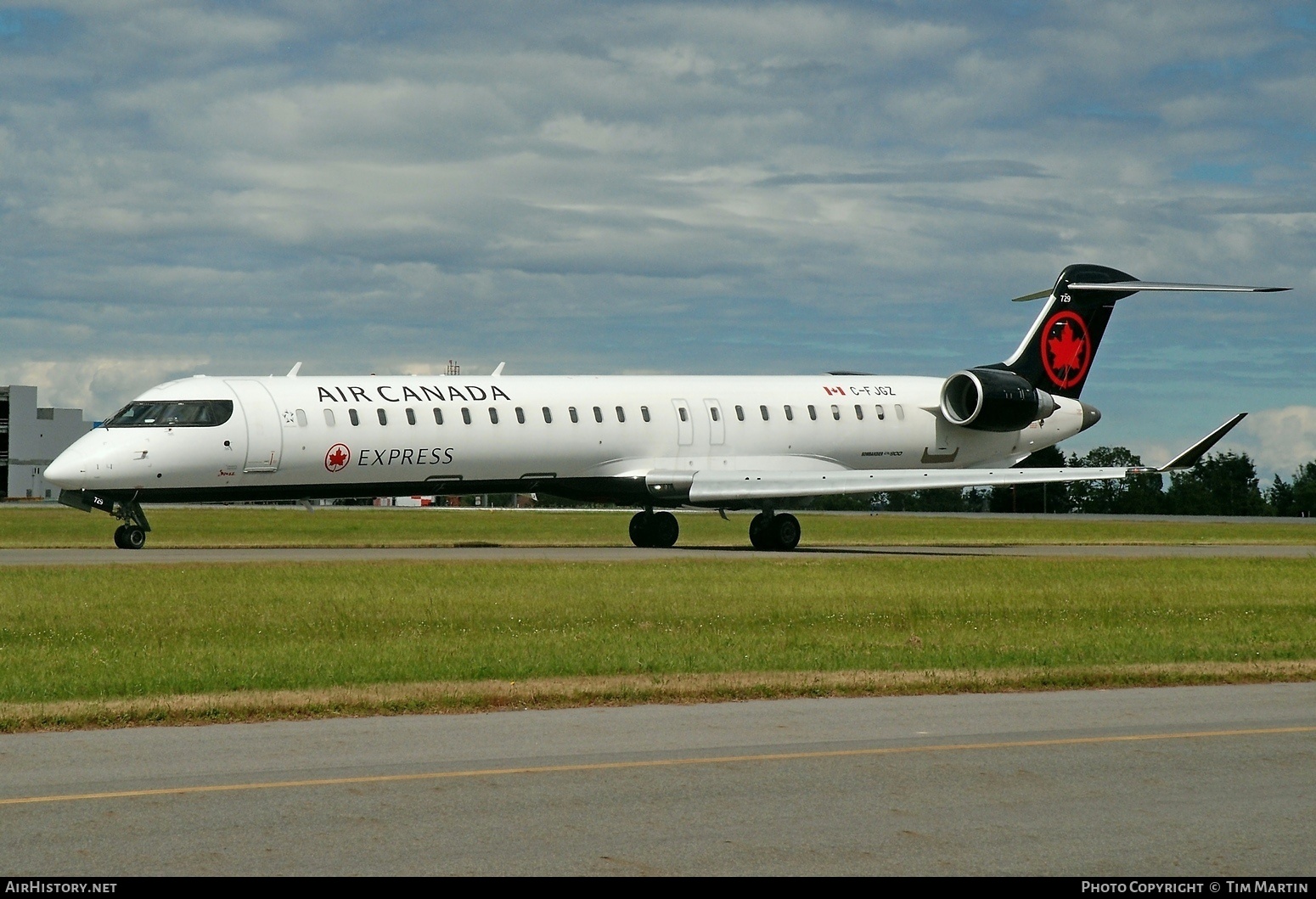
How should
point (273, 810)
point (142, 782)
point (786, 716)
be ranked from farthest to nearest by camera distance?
point (786, 716), point (142, 782), point (273, 810)

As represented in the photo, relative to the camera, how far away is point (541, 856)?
7148 millimetres

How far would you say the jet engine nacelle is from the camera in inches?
1515

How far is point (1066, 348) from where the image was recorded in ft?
136

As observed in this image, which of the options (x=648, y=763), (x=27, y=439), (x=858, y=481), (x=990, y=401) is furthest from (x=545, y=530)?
(x=27, y=439)

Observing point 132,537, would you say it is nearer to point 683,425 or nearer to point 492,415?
point 492,415

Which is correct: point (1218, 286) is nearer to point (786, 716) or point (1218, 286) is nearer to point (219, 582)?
point (219, 582)

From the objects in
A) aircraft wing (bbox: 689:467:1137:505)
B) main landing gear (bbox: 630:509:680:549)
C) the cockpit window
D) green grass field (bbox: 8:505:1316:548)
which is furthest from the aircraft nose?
main landing gear (bbox: 630:509:680:549)

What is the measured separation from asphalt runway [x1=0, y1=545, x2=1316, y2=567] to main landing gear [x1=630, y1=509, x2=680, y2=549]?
32cm

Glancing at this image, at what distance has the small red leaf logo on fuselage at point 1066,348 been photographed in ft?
135

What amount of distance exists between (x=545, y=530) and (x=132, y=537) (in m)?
22.3

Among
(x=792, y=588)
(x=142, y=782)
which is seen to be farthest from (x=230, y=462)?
(x=142, y=782)

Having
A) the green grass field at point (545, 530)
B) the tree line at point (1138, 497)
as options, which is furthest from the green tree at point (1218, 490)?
the green grass field at point (545, 530)

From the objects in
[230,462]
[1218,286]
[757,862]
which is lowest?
[757,862]

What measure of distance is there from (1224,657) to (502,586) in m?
10.6
